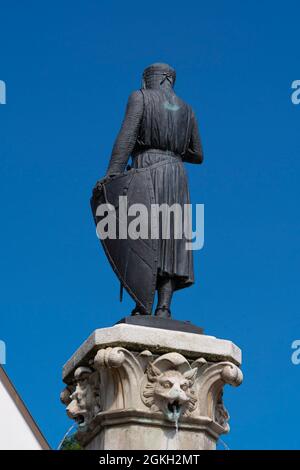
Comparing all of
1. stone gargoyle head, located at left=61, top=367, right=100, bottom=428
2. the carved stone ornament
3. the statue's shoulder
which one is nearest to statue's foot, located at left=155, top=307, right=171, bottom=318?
the carved stone ornament

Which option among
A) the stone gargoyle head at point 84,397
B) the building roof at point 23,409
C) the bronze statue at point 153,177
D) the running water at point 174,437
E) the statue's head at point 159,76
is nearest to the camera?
the running water at point 174,437

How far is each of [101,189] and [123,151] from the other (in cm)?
50

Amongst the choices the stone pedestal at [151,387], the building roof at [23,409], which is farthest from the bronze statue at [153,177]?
the building roof at [23,409]

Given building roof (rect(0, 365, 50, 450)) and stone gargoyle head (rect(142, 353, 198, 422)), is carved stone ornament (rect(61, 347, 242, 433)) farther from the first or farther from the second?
building roof (rect(0, 365, 50, 450))

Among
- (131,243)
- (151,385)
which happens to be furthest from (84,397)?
(131,243)

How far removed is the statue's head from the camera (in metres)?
11.6

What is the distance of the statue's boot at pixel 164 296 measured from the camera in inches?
420

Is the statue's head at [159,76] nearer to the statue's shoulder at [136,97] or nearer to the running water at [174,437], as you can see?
the statue's shoulder at [136,97]

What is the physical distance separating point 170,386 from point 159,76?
11.2 feet

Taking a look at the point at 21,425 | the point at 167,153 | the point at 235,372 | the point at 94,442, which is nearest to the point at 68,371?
the point at 94,442

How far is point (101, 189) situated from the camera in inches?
424

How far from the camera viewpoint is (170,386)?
995cm

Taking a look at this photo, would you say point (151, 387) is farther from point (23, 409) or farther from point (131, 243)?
point (23, 409)

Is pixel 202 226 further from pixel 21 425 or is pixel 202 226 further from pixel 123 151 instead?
pixel 21 425
